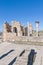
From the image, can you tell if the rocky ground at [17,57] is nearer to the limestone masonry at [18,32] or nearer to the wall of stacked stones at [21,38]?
the wall of stacked stones at [21,38]

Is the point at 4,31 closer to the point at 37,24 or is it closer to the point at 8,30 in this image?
the point at 8,30

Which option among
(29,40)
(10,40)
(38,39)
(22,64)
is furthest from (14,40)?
(22,64)

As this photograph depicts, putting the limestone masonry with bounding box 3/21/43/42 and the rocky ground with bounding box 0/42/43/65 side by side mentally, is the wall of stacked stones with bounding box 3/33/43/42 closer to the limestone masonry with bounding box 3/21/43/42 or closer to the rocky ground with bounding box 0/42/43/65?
the limestone masonry with bounding box 3/21/43/42

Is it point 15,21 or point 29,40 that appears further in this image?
point 15,21

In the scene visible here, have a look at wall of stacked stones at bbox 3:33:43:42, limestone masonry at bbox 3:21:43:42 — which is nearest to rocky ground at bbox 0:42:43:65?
wall of stacked stones at bbox 3:33:43:42

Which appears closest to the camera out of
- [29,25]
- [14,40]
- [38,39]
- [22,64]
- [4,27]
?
[22,64]

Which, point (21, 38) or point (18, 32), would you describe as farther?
point (18, 32)

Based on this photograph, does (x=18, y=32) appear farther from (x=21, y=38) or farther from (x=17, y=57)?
(x=17, y=57)

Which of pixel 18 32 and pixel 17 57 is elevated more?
pixel 18 32

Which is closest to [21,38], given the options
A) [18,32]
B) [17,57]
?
[18,32]

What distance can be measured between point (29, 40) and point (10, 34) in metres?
3.27

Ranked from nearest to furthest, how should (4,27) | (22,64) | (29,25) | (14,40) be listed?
(22,64), (14,40), (4,27), (29,25)

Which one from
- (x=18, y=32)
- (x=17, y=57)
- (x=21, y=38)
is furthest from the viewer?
(x=18, y=32)

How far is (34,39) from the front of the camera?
16.8 m
